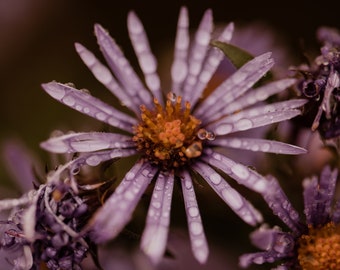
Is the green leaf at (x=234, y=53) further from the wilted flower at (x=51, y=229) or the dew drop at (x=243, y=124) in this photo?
the wilted flower at (x=51, y=229)

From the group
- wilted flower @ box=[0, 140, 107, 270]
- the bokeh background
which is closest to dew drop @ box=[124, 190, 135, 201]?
wilted flower @ box=[0, 140, 107, 270]

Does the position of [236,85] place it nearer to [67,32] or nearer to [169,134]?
[169,134]

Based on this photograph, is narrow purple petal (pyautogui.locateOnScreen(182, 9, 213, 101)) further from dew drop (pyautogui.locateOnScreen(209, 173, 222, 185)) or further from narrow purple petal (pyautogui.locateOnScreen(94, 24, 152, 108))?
dew drop (pyautogui.locateOnScreen(209, 173, 222, 185))

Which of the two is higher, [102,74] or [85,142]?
[102,74]

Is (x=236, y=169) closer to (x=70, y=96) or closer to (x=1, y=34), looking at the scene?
(x=70, y=96)

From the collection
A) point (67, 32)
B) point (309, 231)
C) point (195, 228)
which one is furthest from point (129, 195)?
point (67, 32)

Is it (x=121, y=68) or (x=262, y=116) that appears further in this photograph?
(x=121, y=68)
